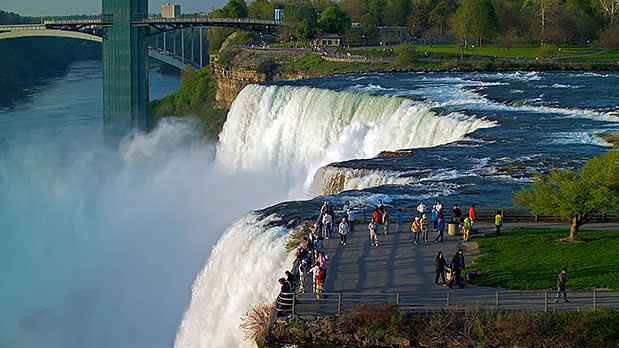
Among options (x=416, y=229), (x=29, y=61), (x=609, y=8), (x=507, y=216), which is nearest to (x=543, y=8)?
(x=609, y=8)

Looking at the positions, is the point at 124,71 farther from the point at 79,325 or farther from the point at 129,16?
Answer: the point at 79,325

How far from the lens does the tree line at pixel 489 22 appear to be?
75.4 m

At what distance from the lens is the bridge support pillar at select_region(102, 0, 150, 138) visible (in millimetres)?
74250

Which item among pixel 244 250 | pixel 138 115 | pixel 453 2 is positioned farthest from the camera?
pixel 453 2

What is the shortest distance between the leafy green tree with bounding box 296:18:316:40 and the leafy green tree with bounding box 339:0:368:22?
15893 mm

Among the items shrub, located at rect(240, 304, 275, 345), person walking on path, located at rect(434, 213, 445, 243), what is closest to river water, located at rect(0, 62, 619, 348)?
shrub, located at rect(240, 304, 275, 345)

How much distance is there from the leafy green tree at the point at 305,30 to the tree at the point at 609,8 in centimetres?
2773

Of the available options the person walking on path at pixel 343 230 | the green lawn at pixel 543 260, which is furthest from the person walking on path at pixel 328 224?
the green lawn at pixel 543 260

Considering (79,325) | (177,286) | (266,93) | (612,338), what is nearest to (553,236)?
(612,338)

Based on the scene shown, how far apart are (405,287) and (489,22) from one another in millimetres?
63452

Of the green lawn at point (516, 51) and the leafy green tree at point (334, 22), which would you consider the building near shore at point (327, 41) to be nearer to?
the leafy green tree at point (334, 22)

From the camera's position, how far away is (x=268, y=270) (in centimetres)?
2100

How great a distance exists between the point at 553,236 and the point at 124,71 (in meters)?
59.0

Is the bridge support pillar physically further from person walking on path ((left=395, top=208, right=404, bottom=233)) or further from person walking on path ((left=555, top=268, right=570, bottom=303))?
person walking on path ((left=555, top=268, right=570, bottom=303))
